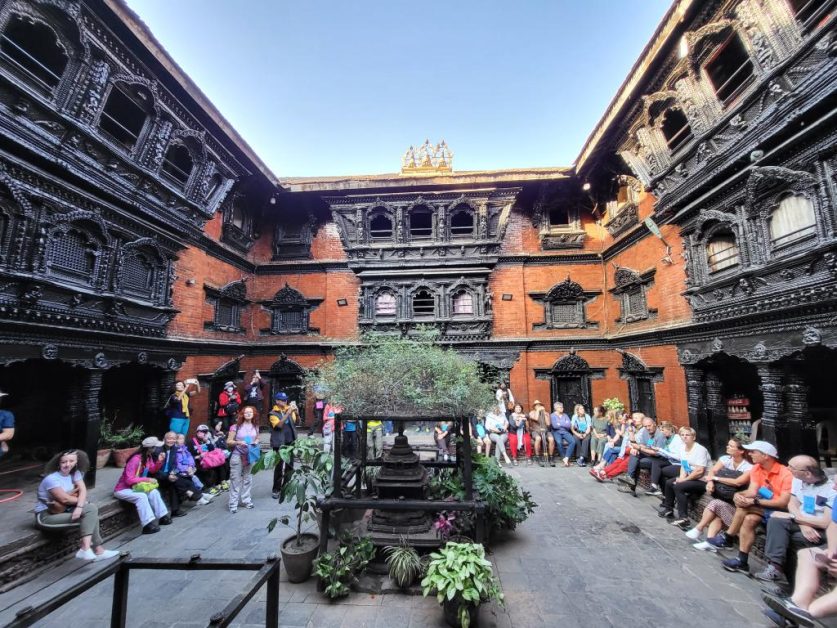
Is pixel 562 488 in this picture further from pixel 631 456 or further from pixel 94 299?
pixel 94 299

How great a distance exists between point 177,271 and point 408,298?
782cm

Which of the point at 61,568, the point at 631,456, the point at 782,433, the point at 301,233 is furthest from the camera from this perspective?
the point at 301,233

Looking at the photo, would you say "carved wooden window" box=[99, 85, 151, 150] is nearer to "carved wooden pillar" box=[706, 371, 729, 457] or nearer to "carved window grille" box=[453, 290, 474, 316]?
"carved window grille" box=[453, 290, 474, 316]

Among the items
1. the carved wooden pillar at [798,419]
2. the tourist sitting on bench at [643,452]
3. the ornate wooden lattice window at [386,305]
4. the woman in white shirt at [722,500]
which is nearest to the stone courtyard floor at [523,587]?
the woman in white shirt at [722,500]

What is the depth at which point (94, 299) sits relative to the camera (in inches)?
304

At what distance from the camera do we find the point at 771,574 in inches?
181

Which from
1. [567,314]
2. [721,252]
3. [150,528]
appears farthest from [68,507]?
[567,314]

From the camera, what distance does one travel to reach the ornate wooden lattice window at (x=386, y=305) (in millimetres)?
14742

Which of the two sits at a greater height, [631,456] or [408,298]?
[408,298]

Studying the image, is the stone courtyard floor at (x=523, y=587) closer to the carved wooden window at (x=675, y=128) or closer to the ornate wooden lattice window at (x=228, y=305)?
the ornate wooden lattice window at (x=228, y=305)

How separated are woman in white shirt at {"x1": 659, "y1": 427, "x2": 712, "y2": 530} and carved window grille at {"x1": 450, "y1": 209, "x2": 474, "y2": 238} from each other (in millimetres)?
10365

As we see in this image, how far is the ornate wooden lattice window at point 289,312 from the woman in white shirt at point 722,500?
13.2 meters

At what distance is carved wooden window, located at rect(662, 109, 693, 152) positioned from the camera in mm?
9566

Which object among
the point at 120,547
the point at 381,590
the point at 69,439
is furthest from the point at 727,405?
the point at 69,439
